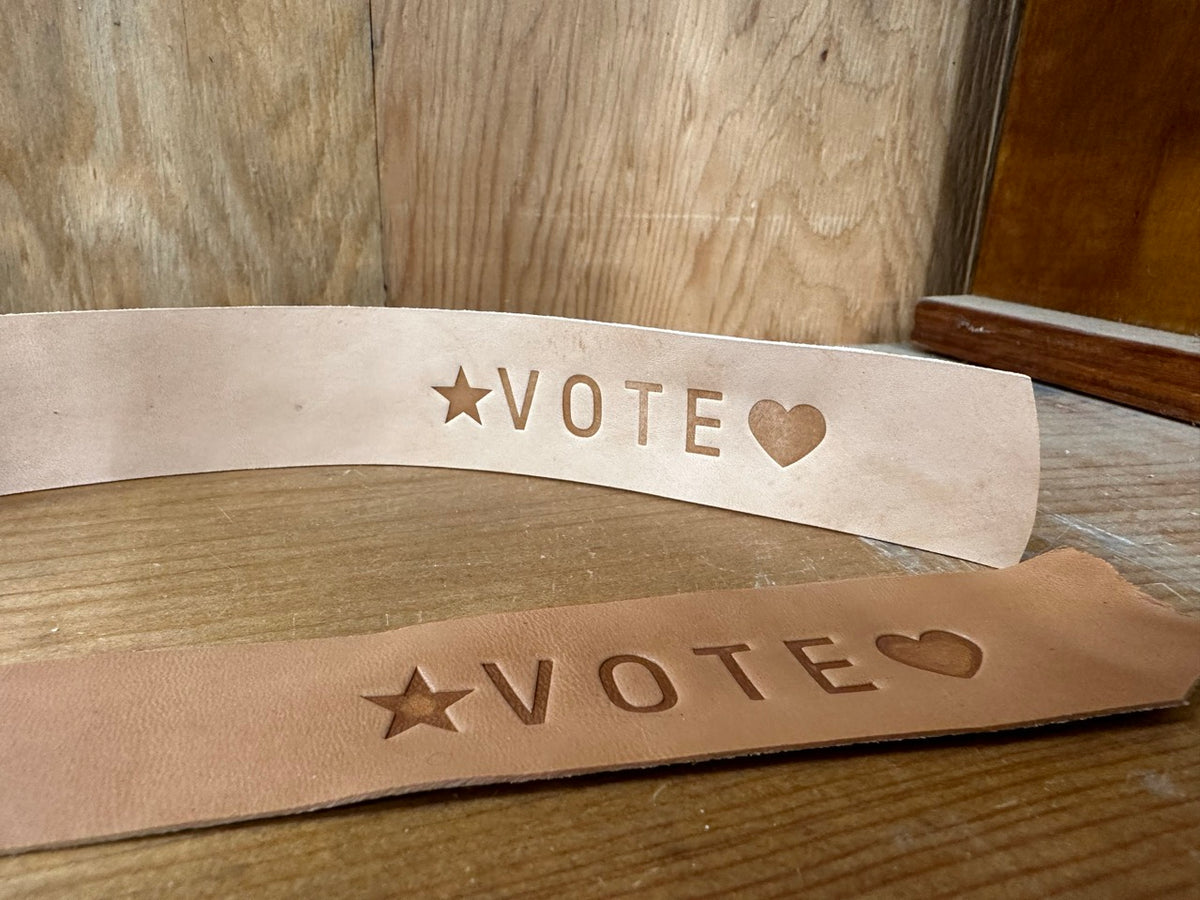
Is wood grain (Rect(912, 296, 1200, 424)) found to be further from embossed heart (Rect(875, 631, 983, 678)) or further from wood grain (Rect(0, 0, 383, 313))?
wood grain (Rect(0, 0, 383, 313))

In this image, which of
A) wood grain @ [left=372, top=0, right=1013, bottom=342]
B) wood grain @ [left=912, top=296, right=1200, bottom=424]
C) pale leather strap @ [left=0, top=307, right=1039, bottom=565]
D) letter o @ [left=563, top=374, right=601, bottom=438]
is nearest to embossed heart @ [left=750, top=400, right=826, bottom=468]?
pale leather strap @ [left=0, top=307, right=1039, bottom=565]

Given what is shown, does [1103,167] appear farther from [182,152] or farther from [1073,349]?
[182,152]

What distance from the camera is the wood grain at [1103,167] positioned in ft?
3.65

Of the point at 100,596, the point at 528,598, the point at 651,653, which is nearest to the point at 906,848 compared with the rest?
the point at 651,653

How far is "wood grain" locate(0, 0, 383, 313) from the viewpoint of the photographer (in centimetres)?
95

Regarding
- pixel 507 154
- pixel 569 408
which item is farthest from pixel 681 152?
pixel 569 408

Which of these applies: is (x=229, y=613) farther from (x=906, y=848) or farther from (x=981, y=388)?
(x=981, y=388)

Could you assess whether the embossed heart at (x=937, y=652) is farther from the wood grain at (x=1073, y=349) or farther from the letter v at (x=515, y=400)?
the wood grain at (x=1073, y=349)

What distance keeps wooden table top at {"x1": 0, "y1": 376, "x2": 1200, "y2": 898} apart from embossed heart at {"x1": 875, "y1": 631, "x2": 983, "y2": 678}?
6cm

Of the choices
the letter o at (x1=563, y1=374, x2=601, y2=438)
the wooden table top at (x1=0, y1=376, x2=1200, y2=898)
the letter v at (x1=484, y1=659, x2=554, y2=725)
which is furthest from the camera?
the letter o at (x1=563, y1=374, x2=601, y2=438)

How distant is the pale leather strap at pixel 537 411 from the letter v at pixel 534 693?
1.15ft

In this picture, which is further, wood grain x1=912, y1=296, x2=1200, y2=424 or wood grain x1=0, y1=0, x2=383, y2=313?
wood grain x1=912, y1=296, x2=1200, y2=424

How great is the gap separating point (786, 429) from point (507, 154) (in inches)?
22.1

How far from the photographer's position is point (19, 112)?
0.94 m
